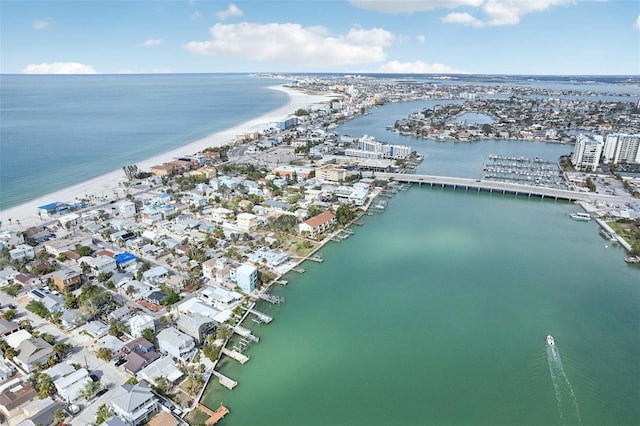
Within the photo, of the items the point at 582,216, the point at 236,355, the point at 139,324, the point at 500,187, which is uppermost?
the point at 500,187

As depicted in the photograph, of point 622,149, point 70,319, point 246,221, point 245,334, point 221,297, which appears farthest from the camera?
point 622,149

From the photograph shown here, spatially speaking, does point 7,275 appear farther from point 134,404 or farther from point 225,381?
point 225,381

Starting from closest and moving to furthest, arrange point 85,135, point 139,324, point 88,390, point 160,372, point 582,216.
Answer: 1. point 88,390
2. point 160,372
3. point 139,324
4. point 582,216
5. point 85,135

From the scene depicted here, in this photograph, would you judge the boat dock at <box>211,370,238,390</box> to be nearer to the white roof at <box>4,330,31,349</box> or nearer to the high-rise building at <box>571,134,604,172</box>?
the white roof at <box>4,330,31,349</box>

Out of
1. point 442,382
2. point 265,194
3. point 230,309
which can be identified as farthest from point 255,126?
point 442,382

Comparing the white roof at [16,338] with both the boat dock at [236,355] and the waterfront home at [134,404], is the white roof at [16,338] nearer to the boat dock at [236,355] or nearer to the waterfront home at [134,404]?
the waterfront home at [134,404]

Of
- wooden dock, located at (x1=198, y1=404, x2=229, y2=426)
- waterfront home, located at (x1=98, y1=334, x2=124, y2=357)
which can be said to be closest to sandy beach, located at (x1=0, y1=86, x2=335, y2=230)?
waterfront home, located at (x1=98, y1=334, x2=124, y2=357)

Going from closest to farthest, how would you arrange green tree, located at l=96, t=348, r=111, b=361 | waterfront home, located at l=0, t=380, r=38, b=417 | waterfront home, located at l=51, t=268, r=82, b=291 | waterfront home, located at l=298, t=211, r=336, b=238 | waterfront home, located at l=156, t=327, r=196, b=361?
waterfront home, located at l=0, t=380, r=38, b=417 < green tree, located at l=96, t=348, r=111, b=361 < waterfront home, located at l=156, t=327, r=196, b=361 < waterfront home, located at l=51, t=268, r=82, b=291 < waterfront home, located at l=298, t=211, r=336, b=238

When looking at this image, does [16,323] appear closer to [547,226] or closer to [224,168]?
[224,168]

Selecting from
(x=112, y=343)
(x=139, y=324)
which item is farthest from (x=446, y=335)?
(x=112, y=343)
